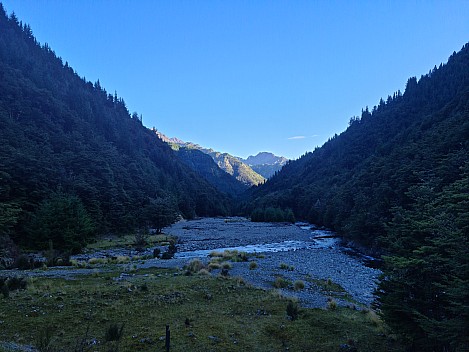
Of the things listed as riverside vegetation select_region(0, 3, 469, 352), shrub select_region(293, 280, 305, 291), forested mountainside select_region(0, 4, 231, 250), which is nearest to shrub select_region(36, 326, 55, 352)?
riverside vegetation select_region(0, 3, 469, 352)

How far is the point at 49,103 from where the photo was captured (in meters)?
118

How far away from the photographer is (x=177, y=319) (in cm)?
1658

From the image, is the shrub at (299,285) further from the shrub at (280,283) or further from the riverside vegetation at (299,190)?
the riverside vegetation at (299,190)

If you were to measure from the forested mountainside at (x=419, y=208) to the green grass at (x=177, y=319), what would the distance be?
3070 mm

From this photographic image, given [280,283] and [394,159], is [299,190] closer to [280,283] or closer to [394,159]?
[394,159]

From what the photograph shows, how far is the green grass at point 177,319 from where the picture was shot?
1382 cm

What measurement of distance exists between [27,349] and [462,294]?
15182 millimetres

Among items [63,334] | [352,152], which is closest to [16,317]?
[63,334]

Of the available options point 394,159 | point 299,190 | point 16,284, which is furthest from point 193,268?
point 299,190

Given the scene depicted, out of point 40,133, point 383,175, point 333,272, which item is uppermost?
point 40,133

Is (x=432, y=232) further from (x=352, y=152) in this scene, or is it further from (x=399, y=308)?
(x=352, y=152)

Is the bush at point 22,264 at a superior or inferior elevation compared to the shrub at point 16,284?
inferior

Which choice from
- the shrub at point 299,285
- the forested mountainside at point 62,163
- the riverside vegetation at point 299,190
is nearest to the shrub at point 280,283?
the shrub at point 299,285

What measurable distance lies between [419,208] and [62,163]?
82.3 meters
